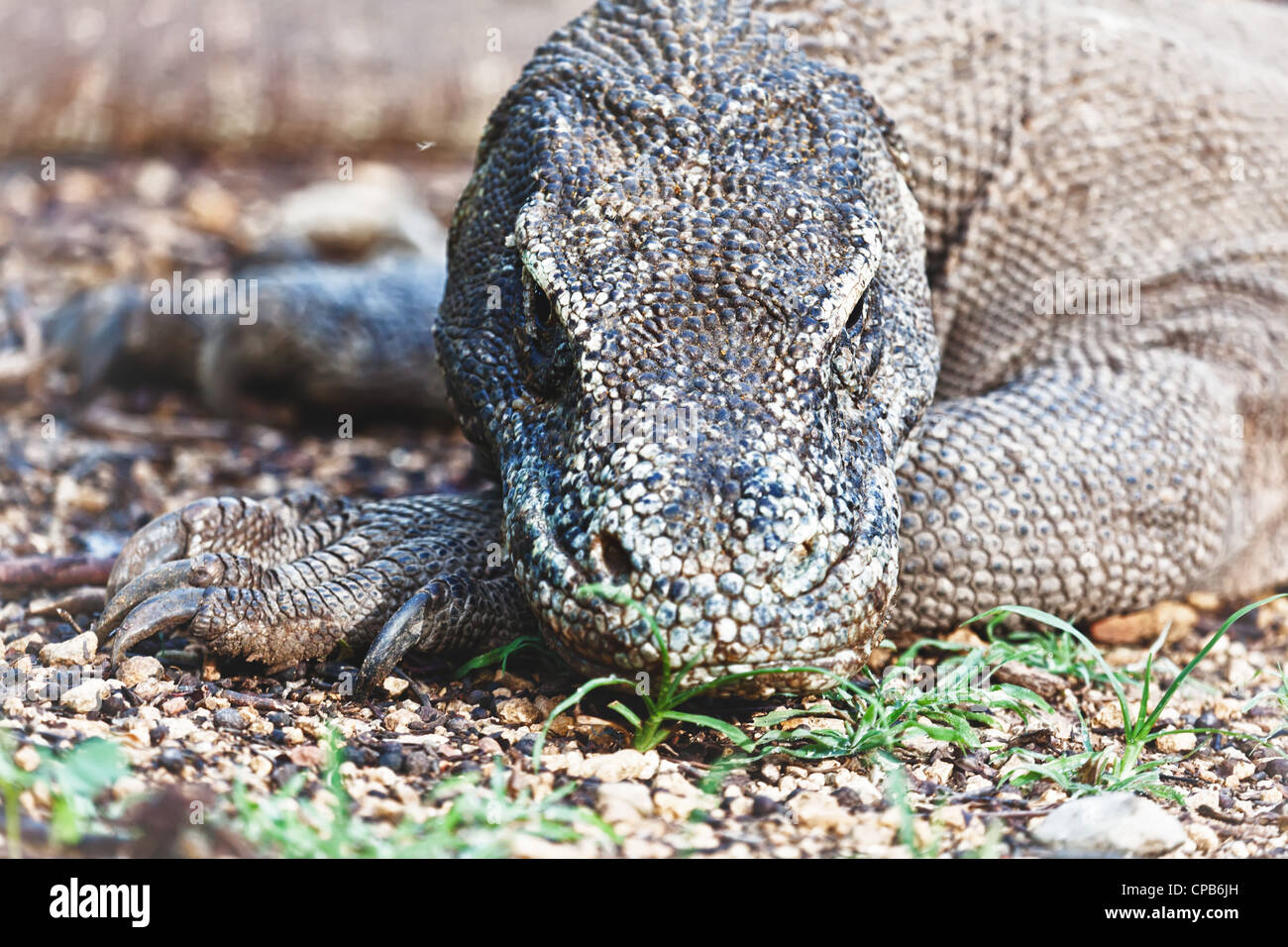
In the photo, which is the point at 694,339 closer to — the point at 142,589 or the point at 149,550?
the point at 142,589

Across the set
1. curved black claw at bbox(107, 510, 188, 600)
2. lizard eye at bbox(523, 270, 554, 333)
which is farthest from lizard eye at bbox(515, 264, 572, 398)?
curved black claw at bbox(107, 510, 188, 600)

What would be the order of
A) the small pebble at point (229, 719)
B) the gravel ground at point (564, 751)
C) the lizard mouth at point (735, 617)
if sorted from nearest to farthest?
the gravel ground at point (564, 751) → the lizard mouth at point (735, 617) → the small pebble at point (229, 719)

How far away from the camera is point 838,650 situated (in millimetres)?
3520

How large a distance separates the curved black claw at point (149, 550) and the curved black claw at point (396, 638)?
34.0 inches

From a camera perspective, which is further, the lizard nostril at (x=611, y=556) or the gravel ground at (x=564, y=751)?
the lizard nostril at (x=611, y=556)

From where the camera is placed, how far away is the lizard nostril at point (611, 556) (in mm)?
3457

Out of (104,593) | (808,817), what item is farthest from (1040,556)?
(104,593)

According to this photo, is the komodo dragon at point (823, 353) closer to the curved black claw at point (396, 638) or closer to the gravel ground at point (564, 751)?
the curved black claw at point (396, 638)

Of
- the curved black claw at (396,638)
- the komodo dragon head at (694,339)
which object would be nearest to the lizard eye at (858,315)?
the komodo dragon head at (694,339)

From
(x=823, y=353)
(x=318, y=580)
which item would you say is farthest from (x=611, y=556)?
(x=318, y=580)

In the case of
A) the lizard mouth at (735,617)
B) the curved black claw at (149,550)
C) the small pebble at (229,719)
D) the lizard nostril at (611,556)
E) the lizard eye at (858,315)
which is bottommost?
the small pebble at (229,719)

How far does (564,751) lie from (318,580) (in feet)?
3.97

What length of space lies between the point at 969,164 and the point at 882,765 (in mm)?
3113
